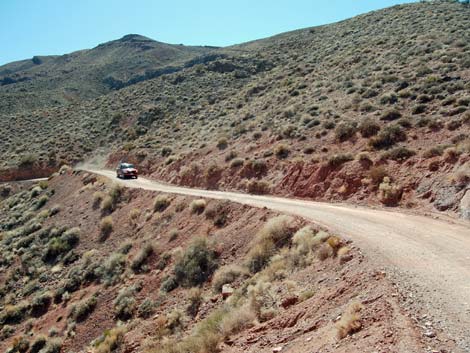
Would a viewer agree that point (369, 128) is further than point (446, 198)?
Yes

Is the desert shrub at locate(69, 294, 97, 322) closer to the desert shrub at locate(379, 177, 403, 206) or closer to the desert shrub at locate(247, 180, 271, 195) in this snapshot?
the desert shrub at locate(247, 180, 271, 195)

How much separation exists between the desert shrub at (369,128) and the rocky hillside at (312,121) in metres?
0.07

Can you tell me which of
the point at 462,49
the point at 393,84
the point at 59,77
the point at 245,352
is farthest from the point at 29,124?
the point at 245,352

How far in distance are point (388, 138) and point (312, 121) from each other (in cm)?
749

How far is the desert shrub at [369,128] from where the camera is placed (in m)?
21.1

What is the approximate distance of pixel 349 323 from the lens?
245 inches

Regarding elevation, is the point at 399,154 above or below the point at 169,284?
above

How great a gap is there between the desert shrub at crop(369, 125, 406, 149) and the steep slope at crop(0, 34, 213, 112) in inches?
2842

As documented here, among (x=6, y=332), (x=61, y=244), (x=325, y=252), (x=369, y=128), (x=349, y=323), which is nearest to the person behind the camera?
(x=349, y=323)

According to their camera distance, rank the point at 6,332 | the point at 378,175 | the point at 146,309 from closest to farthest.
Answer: the point at 146,309
the point at 6,332
the point at 378,175

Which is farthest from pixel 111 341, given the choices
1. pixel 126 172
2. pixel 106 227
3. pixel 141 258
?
pixel 126 172

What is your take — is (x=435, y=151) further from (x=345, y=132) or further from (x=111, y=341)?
(x=111, y=341)

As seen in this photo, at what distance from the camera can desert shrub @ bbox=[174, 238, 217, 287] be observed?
546 inches

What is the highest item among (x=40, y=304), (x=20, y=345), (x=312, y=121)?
(x=312, y=121)
